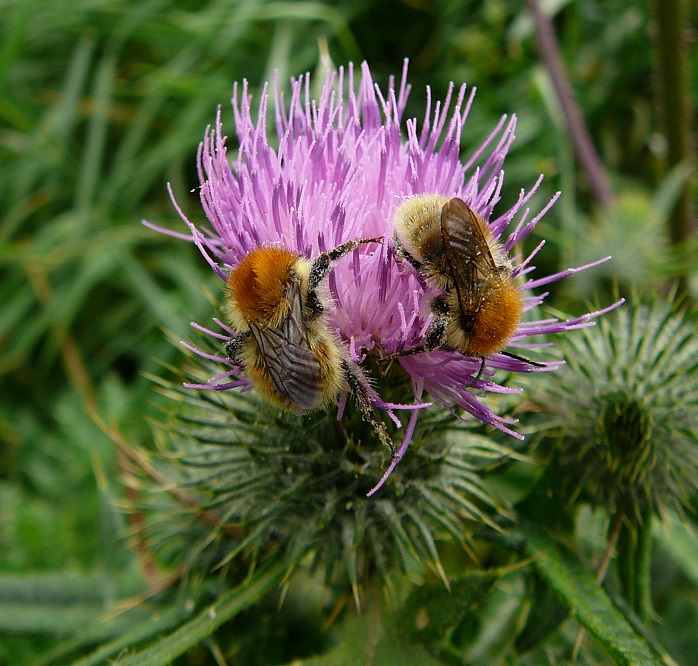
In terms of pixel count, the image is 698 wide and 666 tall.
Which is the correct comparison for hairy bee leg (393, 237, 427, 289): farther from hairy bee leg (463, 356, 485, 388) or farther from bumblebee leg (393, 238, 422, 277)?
hairy bee leg (463, 356, 485, 388)

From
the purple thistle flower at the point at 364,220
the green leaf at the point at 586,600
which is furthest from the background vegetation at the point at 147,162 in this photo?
the green leaf at the point at 586,600

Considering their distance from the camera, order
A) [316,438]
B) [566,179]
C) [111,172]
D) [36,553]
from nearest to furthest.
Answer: [316,438]
[36,553]
[566,179]
[111,172]

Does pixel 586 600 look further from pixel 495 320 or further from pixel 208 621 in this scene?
pixel 208 621

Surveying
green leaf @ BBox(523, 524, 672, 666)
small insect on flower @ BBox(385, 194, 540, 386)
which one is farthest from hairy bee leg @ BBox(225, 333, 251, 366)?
green leaf @ BBox(523, 524, 672, 666)

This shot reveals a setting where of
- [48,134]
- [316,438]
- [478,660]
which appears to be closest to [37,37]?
[48,134]

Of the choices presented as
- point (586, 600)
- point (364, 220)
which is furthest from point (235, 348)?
point (586, 600)

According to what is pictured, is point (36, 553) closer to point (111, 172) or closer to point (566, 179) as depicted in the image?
point (111, 172)

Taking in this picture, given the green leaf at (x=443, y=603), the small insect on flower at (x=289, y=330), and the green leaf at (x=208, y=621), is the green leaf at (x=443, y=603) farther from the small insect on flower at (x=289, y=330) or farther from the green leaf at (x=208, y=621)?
the small insect on flower at (x=289, y=330)
